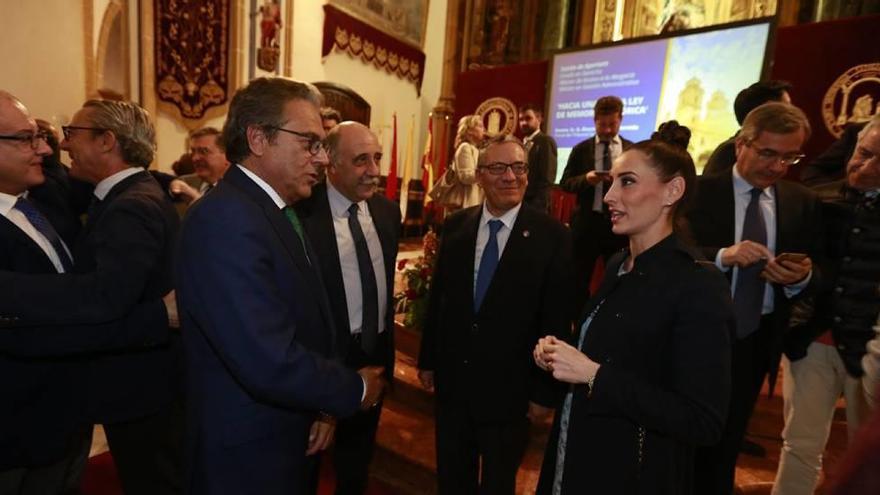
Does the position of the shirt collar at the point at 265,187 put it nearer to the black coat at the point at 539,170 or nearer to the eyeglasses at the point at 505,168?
the eyeglasses at the point at 505,168

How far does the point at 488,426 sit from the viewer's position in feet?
6.47

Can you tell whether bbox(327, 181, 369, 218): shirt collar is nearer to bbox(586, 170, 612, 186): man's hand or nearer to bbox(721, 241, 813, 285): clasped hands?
bbox(721, 241, 813, 285): clasped hands

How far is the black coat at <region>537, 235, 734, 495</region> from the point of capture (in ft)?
3.97

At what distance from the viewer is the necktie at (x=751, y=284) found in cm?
200

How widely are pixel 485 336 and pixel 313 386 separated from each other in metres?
0.89

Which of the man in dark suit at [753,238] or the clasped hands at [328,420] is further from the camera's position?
the man in dark suit at [753,238]

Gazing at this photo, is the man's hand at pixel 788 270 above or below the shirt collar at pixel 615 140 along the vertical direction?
below

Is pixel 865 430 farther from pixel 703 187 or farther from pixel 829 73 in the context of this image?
pixel 829 73

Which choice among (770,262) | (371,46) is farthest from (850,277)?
(371,46)

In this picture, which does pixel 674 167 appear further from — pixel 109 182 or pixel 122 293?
pixel 109 182

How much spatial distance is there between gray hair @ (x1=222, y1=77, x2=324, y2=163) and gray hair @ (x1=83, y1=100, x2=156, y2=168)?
0.71m

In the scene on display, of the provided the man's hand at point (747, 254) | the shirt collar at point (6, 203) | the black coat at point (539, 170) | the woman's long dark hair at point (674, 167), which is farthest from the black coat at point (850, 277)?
the shirt collar at point (6, 203)

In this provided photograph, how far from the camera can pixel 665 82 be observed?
609cm

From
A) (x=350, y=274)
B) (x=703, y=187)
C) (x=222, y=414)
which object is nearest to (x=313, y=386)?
(x=222, y=414)
